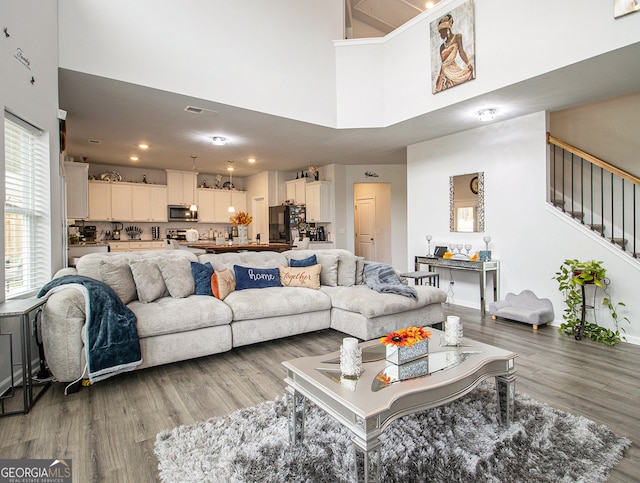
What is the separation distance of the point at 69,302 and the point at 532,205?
17.4ft

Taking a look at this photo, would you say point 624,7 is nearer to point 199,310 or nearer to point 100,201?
point 199,310

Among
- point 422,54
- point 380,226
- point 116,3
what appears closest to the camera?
point 116,3

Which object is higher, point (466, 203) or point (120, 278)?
point (466, 203)

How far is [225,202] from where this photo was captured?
9594 millimetres

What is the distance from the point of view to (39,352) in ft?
9.49

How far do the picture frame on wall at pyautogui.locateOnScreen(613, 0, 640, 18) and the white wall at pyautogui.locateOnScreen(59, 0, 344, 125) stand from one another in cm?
328

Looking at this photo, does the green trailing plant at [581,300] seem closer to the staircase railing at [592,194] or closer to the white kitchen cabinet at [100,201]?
the staircase railing at [592,194]

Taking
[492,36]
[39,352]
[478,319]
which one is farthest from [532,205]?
[39,352]

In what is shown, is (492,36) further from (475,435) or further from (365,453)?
(365,453)

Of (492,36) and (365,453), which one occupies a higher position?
(492,36)

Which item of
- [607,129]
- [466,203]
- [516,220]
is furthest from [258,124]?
[607,129]

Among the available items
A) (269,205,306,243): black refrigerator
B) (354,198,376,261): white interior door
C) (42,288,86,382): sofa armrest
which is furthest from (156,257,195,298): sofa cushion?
(354,198,376,261): white interior door

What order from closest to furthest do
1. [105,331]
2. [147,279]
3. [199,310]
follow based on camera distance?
1. [105,331]
2. [199,310]
3. [147,279]

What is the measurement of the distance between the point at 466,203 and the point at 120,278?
4.90 metres
